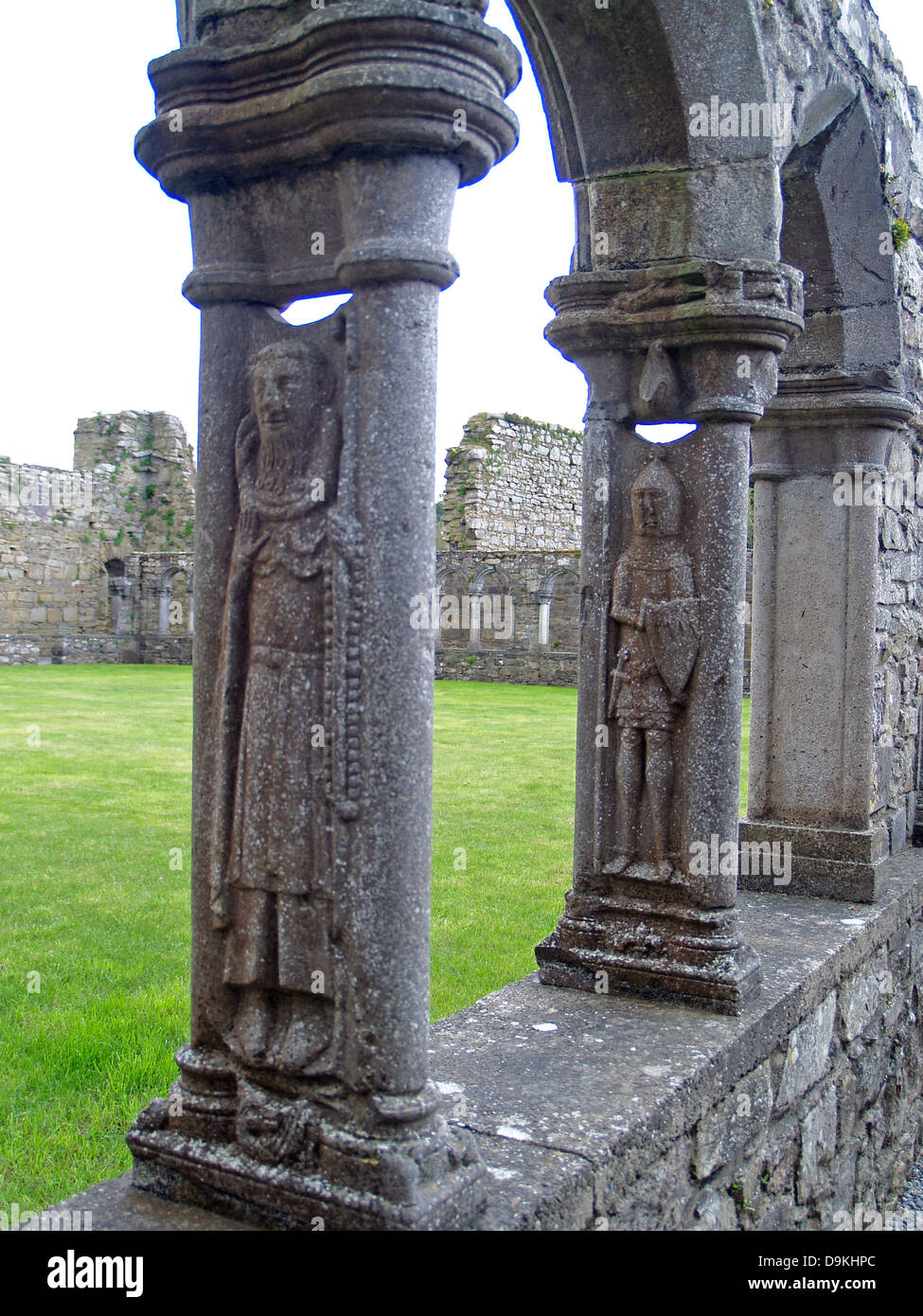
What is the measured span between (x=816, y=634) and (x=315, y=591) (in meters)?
3.31

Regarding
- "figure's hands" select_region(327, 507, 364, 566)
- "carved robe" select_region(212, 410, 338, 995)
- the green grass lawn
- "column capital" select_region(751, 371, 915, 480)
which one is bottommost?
the green grass lawn

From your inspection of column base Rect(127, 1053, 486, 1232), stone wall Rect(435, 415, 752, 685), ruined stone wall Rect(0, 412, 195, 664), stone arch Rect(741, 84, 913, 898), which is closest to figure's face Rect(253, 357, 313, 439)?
column base Rect(127, 1053, 486, 1232)

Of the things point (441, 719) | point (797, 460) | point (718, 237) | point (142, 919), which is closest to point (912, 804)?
point (797, 460)

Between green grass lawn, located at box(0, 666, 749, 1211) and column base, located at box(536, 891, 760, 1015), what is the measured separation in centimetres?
98

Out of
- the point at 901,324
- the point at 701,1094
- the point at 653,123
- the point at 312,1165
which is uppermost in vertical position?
the point at 653,123

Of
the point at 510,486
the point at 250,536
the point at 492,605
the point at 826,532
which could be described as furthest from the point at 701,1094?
the point at 510,486

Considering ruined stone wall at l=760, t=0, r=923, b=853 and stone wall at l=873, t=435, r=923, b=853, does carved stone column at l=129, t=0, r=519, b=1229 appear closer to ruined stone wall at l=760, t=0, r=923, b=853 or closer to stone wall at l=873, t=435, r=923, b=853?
ruined stone wall at l=760, t=0, r=923, b=853

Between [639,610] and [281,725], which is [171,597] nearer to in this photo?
[639,610]

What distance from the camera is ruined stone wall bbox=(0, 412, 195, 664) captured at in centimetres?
2228

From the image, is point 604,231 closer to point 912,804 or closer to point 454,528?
point 912,804

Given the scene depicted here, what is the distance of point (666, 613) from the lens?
360 centimetres

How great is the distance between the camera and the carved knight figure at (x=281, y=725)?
2.23 m

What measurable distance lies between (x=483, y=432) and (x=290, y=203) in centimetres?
1959

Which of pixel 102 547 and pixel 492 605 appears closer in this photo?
pixel 492 605
